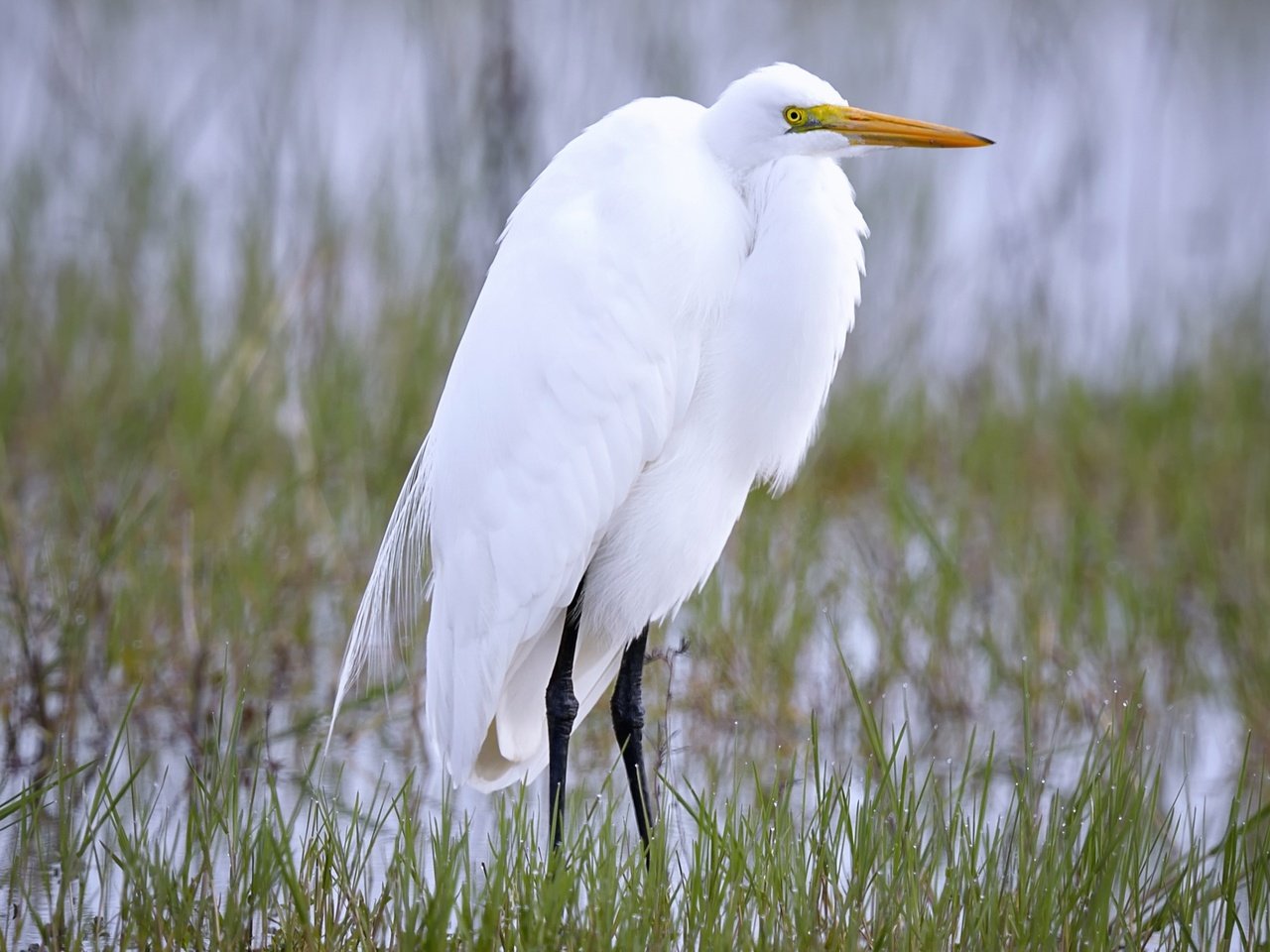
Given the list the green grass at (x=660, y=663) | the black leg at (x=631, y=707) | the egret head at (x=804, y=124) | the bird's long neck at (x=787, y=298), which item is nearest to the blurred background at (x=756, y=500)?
the green grass at (x=660, y=663)

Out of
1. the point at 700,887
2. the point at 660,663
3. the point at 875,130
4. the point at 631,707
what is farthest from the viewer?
the point at 660,663

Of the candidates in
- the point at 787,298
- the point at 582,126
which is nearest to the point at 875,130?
the point at 787,298

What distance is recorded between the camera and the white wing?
259 centimetres

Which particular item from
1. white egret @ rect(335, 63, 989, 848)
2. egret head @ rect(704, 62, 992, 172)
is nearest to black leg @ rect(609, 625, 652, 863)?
white egret @ rect(335, 63, 989, 848)

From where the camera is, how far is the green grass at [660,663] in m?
2.19

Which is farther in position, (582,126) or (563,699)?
(582,126)

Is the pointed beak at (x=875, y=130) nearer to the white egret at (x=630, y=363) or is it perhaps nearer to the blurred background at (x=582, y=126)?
the white egret at (x=630, y=363)

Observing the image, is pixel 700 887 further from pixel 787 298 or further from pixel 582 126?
pixel 582 126

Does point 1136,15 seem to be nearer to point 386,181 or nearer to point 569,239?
point 386,181

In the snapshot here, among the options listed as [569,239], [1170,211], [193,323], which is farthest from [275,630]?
[1170,211]

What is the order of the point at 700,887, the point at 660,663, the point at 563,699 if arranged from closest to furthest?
the point at 700,887, the point at 563,699, the point at 660,663

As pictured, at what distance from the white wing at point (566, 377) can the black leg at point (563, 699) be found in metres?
0.13

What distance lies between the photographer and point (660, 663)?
3740mm

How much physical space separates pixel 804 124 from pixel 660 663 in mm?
1566
